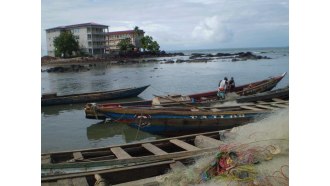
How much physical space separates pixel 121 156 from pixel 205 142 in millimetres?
1043

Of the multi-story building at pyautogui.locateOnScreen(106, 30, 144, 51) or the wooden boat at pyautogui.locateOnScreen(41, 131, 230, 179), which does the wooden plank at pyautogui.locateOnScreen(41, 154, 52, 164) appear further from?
the multi-story building at pyautogui.locateOnScreen(106, 30, 144, 51)

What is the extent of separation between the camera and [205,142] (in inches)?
167

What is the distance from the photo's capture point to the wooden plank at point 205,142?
13.5 ft

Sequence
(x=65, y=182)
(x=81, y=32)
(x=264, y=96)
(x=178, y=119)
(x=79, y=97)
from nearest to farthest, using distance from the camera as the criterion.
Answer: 1. (x=65, y=182)
2. (x=178, y=119)
3. (x=264, y=96)
4. (x=79, y=97)
5. (x=81, y=32)

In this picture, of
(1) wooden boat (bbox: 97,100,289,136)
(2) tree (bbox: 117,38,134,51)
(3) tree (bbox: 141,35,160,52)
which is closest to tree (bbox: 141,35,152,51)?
Result: (3) tree (bbox: 141,35,160,52)

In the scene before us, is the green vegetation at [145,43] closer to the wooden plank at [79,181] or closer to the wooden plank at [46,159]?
the wooden plank at [46,159]

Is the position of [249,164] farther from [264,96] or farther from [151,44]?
[151,44]

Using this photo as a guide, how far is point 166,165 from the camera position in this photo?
12.0 ft

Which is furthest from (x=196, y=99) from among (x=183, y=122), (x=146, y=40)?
(x=146, y=40)

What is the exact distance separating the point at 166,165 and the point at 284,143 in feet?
4.46

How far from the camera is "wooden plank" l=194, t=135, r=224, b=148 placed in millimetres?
4108

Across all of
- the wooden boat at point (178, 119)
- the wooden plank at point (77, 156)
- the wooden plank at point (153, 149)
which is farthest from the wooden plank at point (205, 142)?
the wooden boat at point (178, 119)
